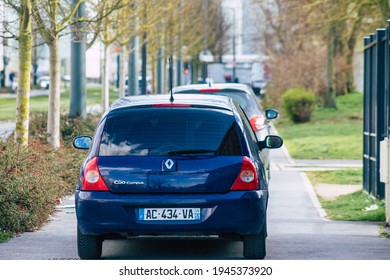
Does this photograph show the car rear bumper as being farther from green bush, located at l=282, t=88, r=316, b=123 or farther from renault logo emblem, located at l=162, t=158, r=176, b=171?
green bush, located at l=282, t=88, r=316, b=123

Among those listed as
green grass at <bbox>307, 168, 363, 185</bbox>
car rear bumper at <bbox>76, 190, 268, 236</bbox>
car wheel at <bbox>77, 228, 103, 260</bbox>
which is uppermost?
car rear bumper at <bbox>76, 190, 268, 236</bbox>

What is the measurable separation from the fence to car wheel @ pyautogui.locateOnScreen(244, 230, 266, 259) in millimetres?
4850

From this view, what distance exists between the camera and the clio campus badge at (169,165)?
937cm

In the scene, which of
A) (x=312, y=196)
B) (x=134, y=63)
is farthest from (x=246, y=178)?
(x=134, y=63)

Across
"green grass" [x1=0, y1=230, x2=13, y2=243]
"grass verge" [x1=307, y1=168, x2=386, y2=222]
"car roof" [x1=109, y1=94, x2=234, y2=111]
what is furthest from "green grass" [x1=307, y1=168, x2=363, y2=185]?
"car roof" [x1=109, y1=94, x2=234, y2=111]

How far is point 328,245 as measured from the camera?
11055mm

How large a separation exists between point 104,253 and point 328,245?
2.19 metres

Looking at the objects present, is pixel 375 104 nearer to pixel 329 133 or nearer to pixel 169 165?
pixel 169 165

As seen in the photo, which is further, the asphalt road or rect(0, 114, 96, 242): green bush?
rect(0, 114, 96, 242): green bush

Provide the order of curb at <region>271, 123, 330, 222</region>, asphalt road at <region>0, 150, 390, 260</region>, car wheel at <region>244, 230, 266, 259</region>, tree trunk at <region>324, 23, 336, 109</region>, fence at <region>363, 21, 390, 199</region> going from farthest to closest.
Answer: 1. tree trunk at <region>324, 23, 336, 109</region>
2. fence at <region>363, 21, 390, 199</region>
3. curb at <region>271, 123, 330, 222</region>
4. asphalt road at <region>0, 150, 390, 260</region>
5. car wheel at <region>244, 230, 266, 259</region>

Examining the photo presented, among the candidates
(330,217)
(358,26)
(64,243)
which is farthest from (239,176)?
(358,26)

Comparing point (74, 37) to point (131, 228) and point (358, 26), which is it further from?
point (358, 26)

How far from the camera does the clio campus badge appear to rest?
369 inches

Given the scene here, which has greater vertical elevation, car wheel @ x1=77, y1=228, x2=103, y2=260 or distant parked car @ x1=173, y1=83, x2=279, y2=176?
distant parked car @ x1=173, y1=83, x2=279, y2=176
